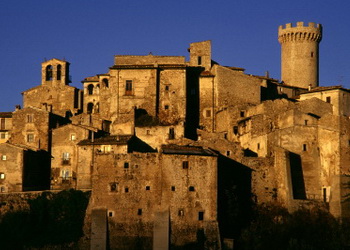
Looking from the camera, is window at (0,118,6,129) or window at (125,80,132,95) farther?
window at (0,118,6,129)

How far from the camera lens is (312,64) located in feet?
276

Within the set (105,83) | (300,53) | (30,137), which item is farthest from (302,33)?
(30,137)

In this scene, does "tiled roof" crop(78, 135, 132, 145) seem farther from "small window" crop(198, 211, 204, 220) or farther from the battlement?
the battlement

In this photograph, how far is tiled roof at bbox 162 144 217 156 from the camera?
53469 millimetres

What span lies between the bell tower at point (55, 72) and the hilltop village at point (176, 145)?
0.11 metres

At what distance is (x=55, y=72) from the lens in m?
76.5

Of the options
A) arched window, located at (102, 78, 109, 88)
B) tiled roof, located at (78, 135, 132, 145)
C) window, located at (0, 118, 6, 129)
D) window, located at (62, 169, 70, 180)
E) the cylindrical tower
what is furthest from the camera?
the cylindrical tower

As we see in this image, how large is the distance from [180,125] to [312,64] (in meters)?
25.7

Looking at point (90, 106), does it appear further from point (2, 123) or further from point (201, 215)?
point (201, 215)

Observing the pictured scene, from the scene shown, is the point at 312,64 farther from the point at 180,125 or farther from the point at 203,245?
the point at 203,245

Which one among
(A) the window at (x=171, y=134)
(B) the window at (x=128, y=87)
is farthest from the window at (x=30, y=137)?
(A) the window at (x=171, y=134)

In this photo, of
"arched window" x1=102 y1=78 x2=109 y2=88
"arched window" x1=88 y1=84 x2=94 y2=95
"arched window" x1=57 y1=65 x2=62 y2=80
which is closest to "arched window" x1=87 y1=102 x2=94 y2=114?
"arched window" x1=88 y1=84 x2=94 y2=95

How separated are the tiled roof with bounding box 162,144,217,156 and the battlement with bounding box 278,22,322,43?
32560mm

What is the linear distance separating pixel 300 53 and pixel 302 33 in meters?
2.23
